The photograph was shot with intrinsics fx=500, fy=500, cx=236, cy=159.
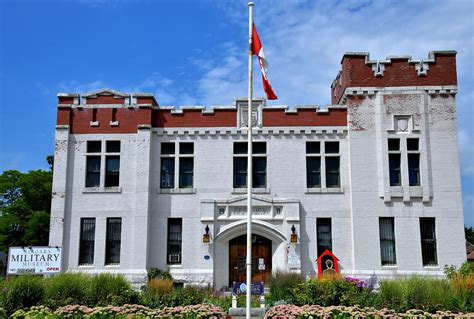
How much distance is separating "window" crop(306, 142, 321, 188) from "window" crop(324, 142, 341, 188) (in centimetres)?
39

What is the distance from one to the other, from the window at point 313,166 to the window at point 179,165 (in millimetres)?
5744

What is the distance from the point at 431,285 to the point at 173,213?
12855mm

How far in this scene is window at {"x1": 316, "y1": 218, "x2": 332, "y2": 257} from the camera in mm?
23828

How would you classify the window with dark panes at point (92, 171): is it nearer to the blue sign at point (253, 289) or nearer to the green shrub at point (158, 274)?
the green shrub at point (158, 274)

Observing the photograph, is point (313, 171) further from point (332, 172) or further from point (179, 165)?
point (179, 165)

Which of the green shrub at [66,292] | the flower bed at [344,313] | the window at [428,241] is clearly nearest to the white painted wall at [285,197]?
the window at [428,241]

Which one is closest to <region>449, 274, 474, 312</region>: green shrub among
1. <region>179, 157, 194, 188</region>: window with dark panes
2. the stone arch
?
the stone arch

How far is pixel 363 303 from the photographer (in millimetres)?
15539

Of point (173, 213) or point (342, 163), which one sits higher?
point (342, 163)

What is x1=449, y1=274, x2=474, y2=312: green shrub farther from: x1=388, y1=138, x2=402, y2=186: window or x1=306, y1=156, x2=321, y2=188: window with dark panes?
x1=306, y1=156, x2=321, y2=188: window with dark panes

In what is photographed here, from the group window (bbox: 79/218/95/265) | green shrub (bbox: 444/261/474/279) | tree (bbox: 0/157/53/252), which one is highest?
tree (bbox: 0/157/53/252)

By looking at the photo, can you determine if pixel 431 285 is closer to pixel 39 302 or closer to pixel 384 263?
pixel 384 263

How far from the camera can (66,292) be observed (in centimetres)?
1532

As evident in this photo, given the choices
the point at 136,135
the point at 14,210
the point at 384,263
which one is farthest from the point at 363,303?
the point at 14,210
